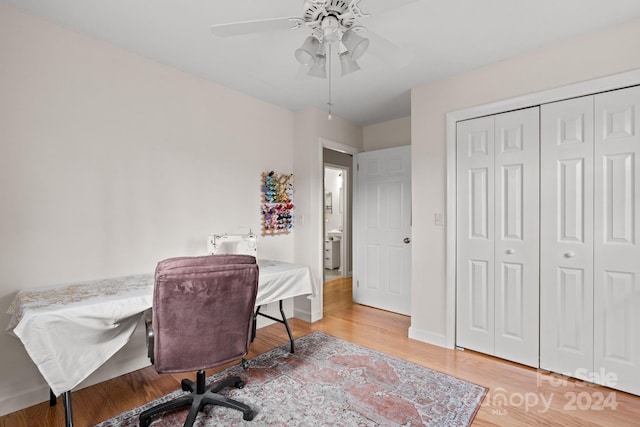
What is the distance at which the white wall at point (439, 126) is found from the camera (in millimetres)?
2303

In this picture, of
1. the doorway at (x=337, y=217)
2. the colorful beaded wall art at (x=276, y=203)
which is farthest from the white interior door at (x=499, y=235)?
the doorway at (x=337, y=217)

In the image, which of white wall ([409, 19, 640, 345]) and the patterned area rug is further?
white wall ([409, 19, 640, 345])

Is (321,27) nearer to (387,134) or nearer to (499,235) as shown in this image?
(499,235)

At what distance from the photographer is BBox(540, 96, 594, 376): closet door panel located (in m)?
2.20

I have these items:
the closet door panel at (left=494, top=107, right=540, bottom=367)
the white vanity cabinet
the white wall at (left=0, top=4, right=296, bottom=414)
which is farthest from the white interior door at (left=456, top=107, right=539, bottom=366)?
the white vanity cabinet

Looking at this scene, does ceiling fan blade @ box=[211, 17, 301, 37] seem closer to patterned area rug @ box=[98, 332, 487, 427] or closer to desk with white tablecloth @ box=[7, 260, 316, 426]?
desk with white tablecloth @ box=[7, 260, 316, 426]

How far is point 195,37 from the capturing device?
7.21 feet

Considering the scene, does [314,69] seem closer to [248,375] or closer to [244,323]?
[244,323]

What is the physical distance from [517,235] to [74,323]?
9.82 feet

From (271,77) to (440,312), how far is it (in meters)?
2.66

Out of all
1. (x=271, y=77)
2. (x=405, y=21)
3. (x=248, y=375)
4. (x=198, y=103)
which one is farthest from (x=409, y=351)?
(x=198, y=103)

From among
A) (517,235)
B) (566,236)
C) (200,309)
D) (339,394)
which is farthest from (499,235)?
(200,309)

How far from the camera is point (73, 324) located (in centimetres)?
156

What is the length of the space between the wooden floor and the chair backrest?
75cm
